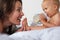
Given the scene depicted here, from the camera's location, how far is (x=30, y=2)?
1.26 meters

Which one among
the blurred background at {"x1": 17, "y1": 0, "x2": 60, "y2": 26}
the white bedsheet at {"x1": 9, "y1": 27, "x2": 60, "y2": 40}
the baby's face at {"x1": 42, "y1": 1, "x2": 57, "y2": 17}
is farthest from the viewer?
the blurred background at {"x1": 17, "y1": 0, "x2": 60, "y2": 26}

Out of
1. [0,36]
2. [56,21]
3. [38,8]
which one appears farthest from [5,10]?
[38,8]

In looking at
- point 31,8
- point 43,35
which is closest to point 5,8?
point 43,35

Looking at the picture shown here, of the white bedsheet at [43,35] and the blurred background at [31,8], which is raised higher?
the blurred background at [31,8]

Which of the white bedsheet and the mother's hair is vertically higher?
the mother's hair

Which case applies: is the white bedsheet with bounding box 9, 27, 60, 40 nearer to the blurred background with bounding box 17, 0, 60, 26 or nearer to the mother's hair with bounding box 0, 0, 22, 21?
the mother's hair with bounding box 0, 0, 22, 21

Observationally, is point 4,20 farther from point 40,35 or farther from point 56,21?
point 56,21

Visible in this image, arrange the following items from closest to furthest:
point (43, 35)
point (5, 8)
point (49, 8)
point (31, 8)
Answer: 1. point (43, 35)
2. point (5, 8)
3. point (49, 8)
4. point (31, 8)

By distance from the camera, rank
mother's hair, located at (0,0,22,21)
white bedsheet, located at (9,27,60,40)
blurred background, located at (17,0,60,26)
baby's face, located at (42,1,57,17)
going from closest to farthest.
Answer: white bedsheet, located at (9,27,60,40) < mother's hair, located at (0,0,22,21) < baby's face, located at (42,1,57,17) < blurred background, located at (17,0,60,26)

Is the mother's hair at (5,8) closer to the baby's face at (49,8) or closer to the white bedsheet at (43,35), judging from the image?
the white bedsheet at (43,35)

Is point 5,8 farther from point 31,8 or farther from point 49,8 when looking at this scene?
point 31,8

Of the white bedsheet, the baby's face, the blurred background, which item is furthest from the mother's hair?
the blurred background

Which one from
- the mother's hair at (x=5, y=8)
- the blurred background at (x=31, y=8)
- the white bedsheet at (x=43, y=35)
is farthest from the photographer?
the blurred background at (x=31, y=8)

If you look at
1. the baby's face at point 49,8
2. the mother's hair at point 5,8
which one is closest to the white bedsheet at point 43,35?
the mother's hair at point 5,8
